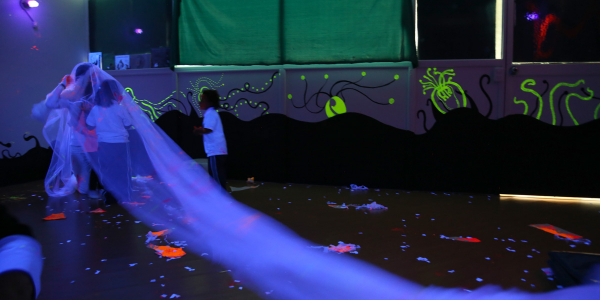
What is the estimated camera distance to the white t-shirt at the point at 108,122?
418cm

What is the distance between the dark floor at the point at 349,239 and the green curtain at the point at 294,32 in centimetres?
199

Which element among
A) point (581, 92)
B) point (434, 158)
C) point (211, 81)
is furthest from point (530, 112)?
point (211, 81)

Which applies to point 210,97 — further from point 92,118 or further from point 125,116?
point 92,118

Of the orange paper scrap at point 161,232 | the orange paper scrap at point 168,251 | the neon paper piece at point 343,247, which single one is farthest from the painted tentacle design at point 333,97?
the orange paper scrap at point 168,251

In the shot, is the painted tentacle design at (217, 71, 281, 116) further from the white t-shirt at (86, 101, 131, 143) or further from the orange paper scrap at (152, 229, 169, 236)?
the orange paper scrap at (152, 229, 169, 236)

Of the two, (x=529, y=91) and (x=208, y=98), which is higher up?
(x=529, y=91)

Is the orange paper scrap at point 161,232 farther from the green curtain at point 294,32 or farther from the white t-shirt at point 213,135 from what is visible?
the green curtain at point 294,32

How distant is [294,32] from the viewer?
18.3ft

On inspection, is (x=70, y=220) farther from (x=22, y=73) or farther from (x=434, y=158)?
(x=434, y=158)

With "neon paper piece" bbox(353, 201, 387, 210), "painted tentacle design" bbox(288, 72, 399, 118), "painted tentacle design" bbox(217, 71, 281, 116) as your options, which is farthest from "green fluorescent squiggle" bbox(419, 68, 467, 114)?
"painted tentacle design" bbox(217, 71, 281, 116)

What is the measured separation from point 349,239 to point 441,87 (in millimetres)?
2915

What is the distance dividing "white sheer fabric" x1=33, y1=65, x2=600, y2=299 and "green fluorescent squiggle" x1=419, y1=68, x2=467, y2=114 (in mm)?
2884

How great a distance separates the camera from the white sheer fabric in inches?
90.3

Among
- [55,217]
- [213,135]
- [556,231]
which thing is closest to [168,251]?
[213,135]
